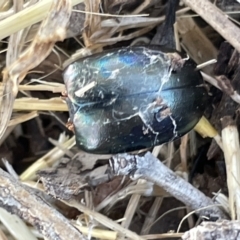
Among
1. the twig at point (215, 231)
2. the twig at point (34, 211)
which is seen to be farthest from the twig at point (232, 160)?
the twig at point (34, 211)

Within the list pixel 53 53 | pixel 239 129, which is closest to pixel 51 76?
pixel 53 53

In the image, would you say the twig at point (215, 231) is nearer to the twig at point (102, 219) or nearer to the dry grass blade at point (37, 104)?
the twig at point (102, 219)

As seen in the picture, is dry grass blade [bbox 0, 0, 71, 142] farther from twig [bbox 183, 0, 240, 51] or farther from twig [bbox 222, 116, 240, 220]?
twig [bbox 222, 116, 240, 220]

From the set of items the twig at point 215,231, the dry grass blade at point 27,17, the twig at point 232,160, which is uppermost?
the dry grass blade at point 27,17

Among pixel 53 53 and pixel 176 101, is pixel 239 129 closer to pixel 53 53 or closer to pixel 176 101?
pixel 176 101

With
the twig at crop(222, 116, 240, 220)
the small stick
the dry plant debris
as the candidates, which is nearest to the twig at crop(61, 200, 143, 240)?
the dry plant debris

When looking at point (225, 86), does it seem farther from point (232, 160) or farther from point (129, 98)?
point (129, 98)
